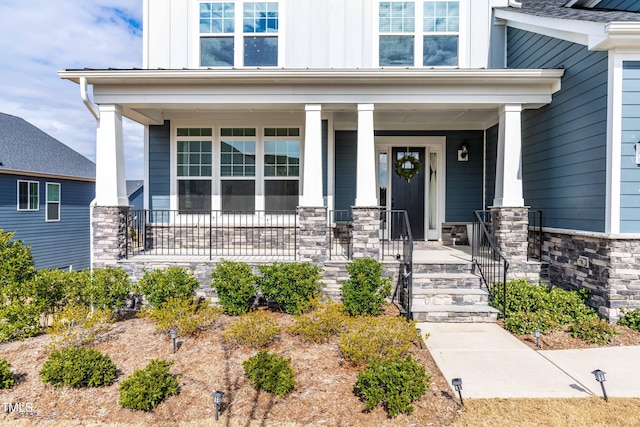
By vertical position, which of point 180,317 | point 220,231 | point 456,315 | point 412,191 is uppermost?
point 412,191

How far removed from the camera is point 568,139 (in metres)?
5.57

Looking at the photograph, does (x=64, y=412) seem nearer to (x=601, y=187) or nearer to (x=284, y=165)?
(x=284, y=165)

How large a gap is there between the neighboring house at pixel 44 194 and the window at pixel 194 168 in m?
7.15

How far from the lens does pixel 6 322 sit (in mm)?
4504

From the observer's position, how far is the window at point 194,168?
7805 millimetres

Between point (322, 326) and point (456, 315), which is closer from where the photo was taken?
point (322, 326)

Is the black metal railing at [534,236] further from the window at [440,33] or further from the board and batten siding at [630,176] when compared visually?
the window at [440,33]

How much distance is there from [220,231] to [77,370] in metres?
4.45

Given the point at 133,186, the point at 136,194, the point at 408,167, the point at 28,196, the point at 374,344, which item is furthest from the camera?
the point at 133,186

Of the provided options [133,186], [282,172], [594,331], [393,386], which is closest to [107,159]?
[282,172]

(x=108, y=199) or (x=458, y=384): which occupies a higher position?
(x=108, y=199)

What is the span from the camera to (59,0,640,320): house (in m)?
4.97

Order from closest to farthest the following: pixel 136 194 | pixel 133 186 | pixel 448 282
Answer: pixel 448 282
pixel 136 194
pixel 133 186

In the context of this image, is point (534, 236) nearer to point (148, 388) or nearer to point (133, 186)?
point (148, 388)
